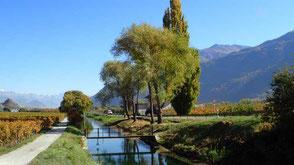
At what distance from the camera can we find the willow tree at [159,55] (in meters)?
34.8

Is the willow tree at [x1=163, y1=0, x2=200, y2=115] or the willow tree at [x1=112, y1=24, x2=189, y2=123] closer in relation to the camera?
the willow tree at [x1=112, y1=24, x2=189, y2=123]

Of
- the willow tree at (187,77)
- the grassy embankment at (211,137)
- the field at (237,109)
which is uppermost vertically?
the willow tree at (187,77)

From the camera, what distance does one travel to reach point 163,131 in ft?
106

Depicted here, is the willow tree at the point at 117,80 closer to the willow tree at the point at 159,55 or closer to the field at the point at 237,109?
the field at the point at 237,109

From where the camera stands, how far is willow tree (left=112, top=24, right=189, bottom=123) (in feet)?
114

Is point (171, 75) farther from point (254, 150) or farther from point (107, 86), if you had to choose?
point (107, 86)

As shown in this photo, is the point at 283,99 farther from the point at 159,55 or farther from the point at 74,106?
the point at 74,106

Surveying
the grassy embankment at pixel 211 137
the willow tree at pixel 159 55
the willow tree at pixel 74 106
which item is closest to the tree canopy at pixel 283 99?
the grassy embankment at pixel 211 137

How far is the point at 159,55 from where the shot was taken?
34.8 meters

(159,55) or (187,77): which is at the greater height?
(159,55)

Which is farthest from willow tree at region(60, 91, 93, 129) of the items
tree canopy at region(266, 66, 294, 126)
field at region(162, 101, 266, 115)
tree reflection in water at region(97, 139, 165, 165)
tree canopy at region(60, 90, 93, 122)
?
tree canopy at region(266, 66, 294, 126)

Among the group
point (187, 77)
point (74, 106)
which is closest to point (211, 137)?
point (187, 77)

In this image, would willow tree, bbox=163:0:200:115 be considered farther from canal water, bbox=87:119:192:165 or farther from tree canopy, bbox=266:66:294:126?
tree canopy, bbox=266:66:294:126

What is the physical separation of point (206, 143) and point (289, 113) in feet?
26.9
